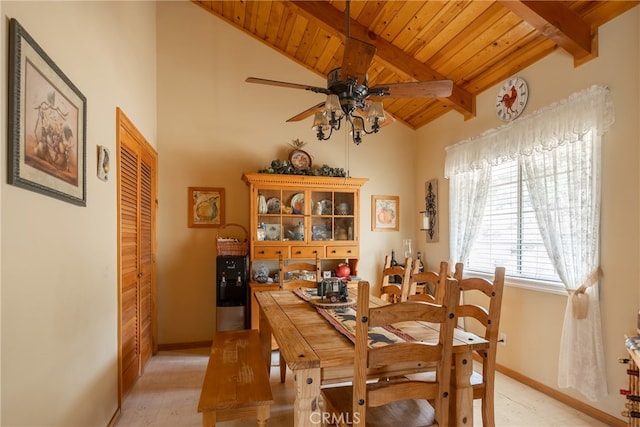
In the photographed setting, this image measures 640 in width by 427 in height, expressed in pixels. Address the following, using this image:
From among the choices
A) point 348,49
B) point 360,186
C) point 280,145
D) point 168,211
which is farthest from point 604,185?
point 168,211

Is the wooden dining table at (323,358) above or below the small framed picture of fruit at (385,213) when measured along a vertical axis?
below

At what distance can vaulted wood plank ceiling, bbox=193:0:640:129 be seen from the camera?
7.63 feet

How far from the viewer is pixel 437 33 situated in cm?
296

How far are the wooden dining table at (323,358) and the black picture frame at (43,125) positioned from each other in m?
1.20

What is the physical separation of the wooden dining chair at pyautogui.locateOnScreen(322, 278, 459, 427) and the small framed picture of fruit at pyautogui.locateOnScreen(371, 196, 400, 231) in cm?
296

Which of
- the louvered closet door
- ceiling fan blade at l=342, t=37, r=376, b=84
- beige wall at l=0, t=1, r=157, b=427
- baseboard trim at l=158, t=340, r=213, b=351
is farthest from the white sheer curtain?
baseboard trim at l=158, t=340, r=213, b=351

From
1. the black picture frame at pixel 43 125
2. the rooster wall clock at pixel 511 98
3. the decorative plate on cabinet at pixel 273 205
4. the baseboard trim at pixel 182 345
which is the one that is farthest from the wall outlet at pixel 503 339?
the black picture frame at pixel 43 125

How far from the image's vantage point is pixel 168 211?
3805mm

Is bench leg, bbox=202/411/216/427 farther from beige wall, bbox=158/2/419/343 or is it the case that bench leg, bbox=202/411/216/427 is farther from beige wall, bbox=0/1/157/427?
beige wall, bbox=158/2/419/343

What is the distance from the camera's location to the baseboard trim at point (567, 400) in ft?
7.29

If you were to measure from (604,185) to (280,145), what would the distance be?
3074 millimetres

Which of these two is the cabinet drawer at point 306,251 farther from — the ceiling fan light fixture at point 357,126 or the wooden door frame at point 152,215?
the ceiling fan light fixture at point 357,126

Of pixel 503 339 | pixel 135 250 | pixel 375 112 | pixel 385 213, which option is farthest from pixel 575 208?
pixel 135 250

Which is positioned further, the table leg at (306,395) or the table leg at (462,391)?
the table leg at (462,391)
